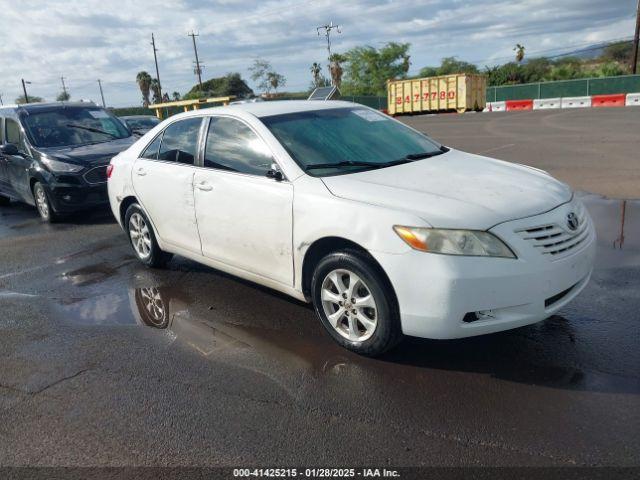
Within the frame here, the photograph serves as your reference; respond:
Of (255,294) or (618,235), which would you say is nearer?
(255,294)

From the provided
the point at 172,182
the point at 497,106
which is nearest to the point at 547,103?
the point at 497,106

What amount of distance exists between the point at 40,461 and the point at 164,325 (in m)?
1.76

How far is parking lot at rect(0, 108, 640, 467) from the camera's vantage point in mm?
2812

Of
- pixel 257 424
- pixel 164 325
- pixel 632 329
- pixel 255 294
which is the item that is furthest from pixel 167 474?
pixel 632 329

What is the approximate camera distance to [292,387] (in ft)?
11.3

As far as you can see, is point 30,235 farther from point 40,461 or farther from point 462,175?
point 462,175

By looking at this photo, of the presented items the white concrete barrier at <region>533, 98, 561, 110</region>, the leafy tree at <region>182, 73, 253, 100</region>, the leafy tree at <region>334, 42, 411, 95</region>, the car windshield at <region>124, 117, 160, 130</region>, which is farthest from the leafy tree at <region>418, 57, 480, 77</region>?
the car windshield at <region>124, 117, 160, 130</region>

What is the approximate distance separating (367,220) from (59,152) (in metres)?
6.87

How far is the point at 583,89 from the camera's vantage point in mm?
40594

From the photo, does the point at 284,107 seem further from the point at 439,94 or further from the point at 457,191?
the point at 439,94

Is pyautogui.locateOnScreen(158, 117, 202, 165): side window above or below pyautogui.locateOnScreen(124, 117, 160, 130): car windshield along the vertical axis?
above

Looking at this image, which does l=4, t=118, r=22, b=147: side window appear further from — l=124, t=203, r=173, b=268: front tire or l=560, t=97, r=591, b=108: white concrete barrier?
l=560, t=97, r=591, b=108: white concrete barrier

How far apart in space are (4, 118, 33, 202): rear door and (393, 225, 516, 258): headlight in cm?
770

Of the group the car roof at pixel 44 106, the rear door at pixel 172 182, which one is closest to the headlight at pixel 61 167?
the car roof at pixel 44 106
